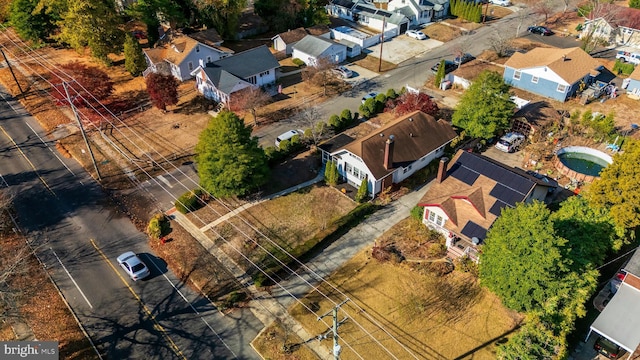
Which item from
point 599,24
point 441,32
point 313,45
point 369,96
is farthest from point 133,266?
point 599,24

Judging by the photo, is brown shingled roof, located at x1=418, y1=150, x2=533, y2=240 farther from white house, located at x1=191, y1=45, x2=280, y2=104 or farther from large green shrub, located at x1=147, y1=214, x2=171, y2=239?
white house, located at x1=191, y1=45, x2=280, y2=104

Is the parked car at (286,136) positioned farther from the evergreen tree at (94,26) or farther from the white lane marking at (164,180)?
the evergreen tree at (94,26)

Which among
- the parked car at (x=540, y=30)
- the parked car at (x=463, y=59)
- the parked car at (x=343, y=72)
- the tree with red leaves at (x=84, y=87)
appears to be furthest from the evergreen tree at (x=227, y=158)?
the parked car at (x=540, y=30)

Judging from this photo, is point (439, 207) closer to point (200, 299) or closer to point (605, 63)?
point (200, 299)

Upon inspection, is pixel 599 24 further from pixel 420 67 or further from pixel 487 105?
pixel 487 105

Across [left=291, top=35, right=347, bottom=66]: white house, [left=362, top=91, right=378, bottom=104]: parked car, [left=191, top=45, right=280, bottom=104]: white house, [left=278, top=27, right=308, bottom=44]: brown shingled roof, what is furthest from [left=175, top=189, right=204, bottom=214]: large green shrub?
[left=278, top=27, right=308, bottom=44]: brown shingled roof

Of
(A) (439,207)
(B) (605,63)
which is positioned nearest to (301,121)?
(A) (439,207)
